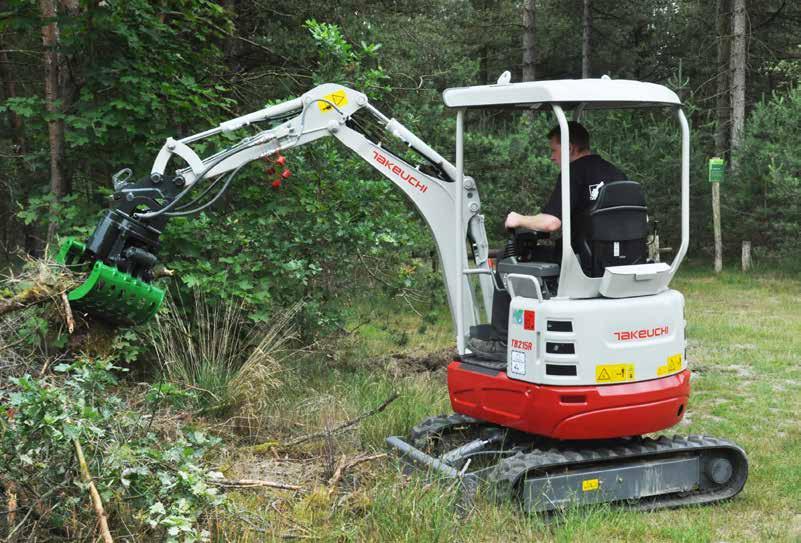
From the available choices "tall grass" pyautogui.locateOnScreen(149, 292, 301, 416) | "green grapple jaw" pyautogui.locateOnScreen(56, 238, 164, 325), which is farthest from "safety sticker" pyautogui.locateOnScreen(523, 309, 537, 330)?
"tall grass" pyautogui.locateOnScreen(149, 292, 301, 416)

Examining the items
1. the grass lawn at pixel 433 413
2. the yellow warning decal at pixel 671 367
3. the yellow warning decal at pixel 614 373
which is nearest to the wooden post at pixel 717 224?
Result: the grass lawn at pixel 433 413

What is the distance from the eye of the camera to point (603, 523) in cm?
502

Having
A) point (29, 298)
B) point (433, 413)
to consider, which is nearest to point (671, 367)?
point (433, 413)

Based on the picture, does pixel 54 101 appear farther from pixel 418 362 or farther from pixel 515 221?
pixel 418 362

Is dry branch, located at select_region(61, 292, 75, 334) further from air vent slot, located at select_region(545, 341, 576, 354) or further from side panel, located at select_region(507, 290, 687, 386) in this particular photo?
air vent slot, located at select_region(545, 341, 576, 354)

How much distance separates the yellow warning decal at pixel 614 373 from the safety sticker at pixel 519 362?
1.42 ft

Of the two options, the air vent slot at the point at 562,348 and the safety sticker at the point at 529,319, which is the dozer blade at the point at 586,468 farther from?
the safety sticker at the point at 529,319

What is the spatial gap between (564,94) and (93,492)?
336 centimetres

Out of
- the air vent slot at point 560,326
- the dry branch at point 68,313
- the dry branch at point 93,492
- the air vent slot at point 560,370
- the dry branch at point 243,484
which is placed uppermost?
the dry branch at point 68,313

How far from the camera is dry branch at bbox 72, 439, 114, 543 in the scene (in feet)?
12.7

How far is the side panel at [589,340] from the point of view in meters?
5.23

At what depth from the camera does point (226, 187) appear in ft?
19.7

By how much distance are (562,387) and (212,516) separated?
7.06 ft

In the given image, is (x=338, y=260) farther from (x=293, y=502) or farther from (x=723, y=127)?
(x=723, y=127)
